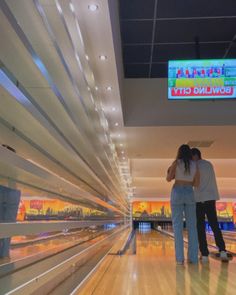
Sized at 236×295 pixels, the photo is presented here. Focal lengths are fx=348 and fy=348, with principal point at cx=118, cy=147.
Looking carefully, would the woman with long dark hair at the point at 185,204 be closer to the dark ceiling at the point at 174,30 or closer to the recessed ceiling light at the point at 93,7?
the recessed ceiling light at the point at 93,7

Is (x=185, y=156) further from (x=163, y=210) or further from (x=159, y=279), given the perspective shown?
(x=163, y=210)

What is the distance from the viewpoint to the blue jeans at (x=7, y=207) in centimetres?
106

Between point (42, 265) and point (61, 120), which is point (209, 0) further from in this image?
point (42, 265)

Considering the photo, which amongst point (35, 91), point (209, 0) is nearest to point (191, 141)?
point (209, 0)

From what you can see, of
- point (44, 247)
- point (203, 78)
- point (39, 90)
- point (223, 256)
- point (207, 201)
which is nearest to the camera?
point (39, 90)

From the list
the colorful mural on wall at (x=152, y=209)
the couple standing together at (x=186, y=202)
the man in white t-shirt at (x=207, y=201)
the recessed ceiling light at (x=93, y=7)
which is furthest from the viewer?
the colorful mural on wall at (x=152, y=209)

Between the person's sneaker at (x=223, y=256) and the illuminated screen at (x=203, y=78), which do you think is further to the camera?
the illuminated screen at (x=203, y=78)

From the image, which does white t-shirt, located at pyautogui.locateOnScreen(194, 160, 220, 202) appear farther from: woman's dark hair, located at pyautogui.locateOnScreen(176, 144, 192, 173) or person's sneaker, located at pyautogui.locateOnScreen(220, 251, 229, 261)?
person's sneaker, located at pyautogui.locateOnScreen(220, 251, 229, 261)

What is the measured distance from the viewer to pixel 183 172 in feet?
12.7

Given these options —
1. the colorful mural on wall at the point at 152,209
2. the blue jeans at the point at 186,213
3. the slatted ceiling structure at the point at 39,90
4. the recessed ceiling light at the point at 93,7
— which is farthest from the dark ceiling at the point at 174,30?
the colorful mural on wall at the point at 152,209

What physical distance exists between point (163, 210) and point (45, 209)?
87.4 ft

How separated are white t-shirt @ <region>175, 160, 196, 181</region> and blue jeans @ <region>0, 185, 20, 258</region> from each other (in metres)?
2.87

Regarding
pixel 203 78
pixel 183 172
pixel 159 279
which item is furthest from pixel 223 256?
pixel 203 78

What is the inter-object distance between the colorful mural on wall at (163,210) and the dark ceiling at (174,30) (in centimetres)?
2178
